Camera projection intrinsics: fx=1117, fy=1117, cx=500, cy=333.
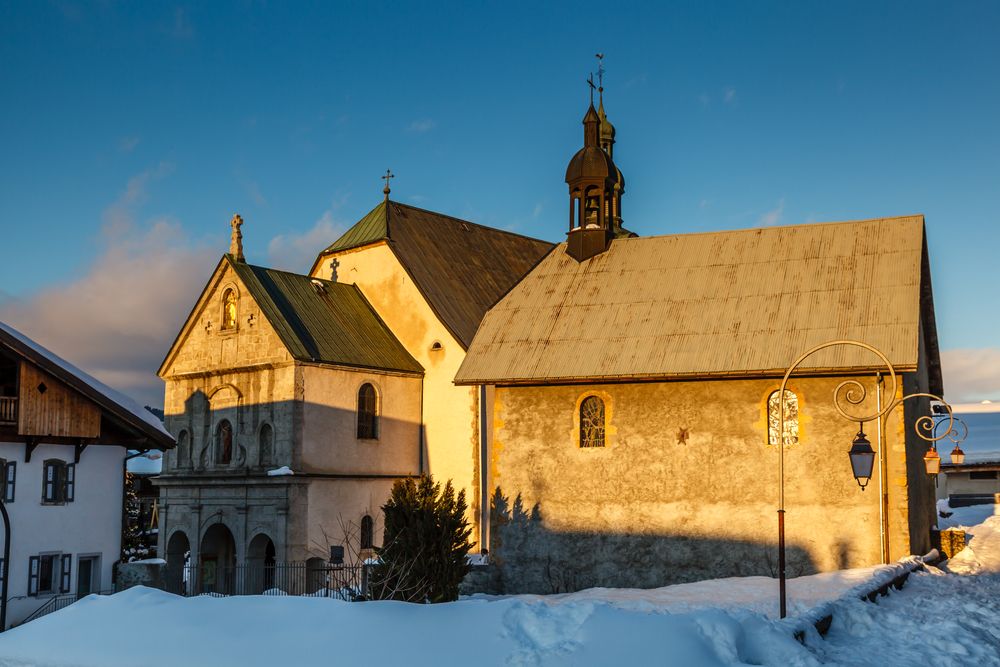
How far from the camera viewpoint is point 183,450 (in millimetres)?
43062

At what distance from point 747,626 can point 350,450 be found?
27.7m

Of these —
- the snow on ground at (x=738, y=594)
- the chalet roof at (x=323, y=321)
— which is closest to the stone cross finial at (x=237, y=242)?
the chalet roof at (x=323, y=321)

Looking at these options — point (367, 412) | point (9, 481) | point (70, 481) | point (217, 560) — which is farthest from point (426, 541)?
point (217, 560)

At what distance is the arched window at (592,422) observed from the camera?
30.3 meters

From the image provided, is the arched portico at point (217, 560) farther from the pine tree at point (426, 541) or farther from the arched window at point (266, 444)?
the pine tree at point (426, 541)

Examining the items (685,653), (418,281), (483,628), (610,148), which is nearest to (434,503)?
(483,628)

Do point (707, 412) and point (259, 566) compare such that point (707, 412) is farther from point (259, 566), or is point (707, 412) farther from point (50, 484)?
point (259, 566)

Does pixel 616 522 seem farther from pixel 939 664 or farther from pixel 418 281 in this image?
pixel 418 281

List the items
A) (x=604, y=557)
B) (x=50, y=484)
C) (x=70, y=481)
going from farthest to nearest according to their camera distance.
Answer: (x=604, y=557)
(x=70, y=481)
(x=50, y=484)

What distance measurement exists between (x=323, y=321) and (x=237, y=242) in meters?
4.50

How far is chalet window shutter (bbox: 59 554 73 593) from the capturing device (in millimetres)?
26797

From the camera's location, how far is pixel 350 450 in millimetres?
41000

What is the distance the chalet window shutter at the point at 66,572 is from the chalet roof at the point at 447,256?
750 inches

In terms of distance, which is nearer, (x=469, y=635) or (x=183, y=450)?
(x=469, y=635)
